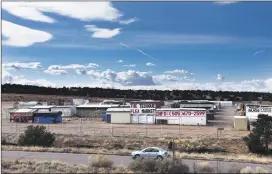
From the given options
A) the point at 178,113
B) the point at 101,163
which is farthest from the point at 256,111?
the point at 101,163

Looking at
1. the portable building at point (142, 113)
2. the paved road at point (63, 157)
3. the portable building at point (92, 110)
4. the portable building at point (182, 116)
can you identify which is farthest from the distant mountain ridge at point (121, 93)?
the paved road at point (63, 157)

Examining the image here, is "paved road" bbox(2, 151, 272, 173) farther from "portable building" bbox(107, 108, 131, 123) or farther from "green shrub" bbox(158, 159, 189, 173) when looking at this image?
"portable building" bbox(107, 108, 131, 123)

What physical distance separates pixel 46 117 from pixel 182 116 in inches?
983

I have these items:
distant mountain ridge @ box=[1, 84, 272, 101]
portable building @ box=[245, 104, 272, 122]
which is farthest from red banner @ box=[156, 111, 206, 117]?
distant mountain ridge @ box=[1, 84, 272, 101]

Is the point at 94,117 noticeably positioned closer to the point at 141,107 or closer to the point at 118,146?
the point at 141,107

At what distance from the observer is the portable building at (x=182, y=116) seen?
65.4 metres

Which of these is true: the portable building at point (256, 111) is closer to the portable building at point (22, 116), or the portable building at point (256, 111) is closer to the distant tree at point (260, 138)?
the distant tree at point (260, 138)

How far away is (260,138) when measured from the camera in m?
40.3

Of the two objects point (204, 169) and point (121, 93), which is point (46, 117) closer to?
point (204, 169)

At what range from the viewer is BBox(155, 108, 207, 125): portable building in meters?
65.4

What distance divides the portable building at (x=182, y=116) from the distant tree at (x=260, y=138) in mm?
23437

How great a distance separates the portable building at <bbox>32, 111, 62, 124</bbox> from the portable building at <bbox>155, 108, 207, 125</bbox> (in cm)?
1864

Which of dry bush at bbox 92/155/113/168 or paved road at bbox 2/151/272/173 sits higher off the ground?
dry bush at bbox 92/155/113/168

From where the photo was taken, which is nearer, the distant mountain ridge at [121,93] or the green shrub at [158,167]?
the green shrub at [158,167]
